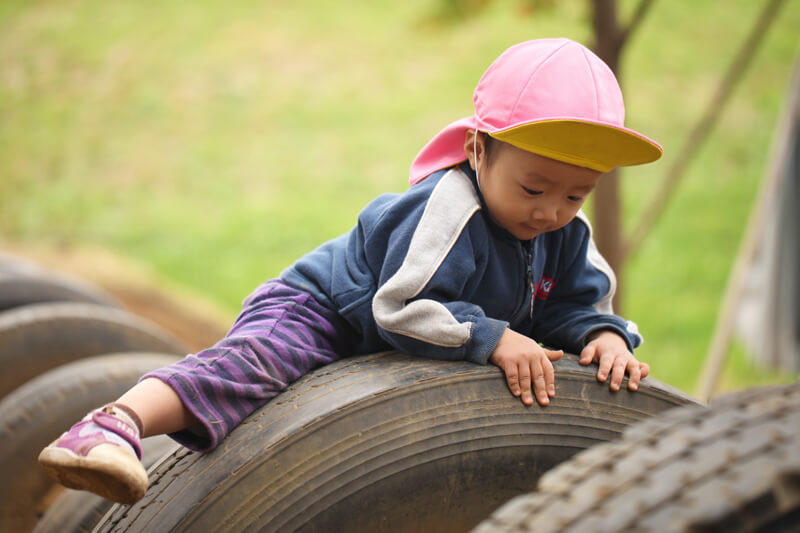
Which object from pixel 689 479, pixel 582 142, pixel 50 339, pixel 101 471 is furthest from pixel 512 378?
pixel 50 339

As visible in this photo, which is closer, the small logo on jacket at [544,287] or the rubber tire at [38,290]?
the small logo on jacket at [544,287]

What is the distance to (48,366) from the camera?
2.67m

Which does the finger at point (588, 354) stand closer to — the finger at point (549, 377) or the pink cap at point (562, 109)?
the finger at point (549, 377)

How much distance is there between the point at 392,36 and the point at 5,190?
5.73m

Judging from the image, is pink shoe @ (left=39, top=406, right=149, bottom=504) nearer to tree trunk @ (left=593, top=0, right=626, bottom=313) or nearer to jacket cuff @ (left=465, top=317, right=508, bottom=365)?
jacket cuff @ (left=465, top=317, right=508, bottom=365)

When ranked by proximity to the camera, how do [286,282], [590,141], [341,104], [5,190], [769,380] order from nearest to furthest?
[590,141], [286,282], [769,380], [5,190], [341,104]

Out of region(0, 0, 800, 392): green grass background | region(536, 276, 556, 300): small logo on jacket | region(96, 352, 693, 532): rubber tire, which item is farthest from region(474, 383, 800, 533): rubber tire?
region(0, 0, 800, 392): green grass background

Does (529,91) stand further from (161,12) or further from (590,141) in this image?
(161,12)

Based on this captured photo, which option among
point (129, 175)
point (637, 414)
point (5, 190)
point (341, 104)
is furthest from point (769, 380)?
point (5, 190)

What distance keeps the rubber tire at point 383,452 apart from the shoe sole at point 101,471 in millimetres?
125

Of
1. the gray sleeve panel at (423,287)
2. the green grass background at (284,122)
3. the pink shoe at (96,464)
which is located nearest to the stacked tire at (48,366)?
the pink shoe at (96,464)

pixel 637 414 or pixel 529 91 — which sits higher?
pixel 529 91

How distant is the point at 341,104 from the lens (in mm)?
10383

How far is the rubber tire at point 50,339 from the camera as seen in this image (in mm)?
2604
